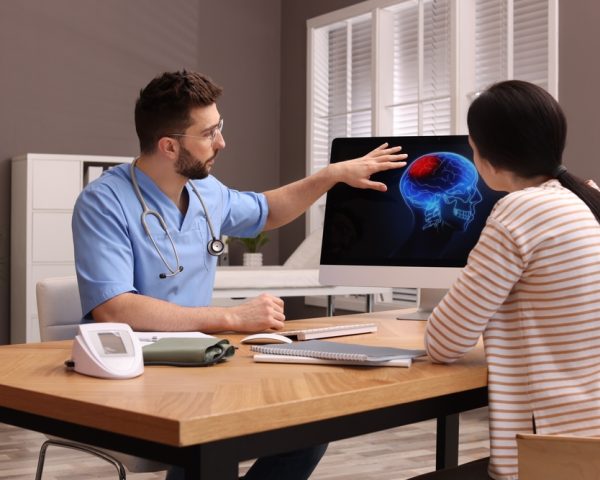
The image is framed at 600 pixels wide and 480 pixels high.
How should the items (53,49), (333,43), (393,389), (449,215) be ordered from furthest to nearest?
(333,43) → (53,49) → (449,215) → (393,389)

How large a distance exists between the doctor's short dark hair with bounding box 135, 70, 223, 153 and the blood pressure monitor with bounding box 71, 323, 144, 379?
3.01ft

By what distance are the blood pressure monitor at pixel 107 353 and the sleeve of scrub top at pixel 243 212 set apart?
3.62 feet

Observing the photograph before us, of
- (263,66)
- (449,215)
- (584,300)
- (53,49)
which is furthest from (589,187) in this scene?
(263,66)

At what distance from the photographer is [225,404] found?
3.80ft

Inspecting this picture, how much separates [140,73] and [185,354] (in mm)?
5598

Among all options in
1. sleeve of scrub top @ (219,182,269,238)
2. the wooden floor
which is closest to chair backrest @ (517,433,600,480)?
sleeve of scrub top @ (219,182,269,238)

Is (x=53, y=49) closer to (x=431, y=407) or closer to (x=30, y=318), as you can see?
(x=30, y=318)

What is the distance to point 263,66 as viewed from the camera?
7469 mm

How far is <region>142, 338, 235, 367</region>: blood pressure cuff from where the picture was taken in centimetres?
153

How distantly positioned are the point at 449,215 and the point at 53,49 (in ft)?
15.7

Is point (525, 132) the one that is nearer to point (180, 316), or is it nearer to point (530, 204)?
point (530, 204)

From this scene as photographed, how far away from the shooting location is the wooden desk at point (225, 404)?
1102 millimetres

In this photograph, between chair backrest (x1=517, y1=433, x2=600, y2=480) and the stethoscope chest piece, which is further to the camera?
the stethoscope chest piece

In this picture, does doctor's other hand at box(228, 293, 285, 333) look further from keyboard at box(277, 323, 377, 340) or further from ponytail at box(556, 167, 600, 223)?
ponytail at box(556, 167, 600, 223)
